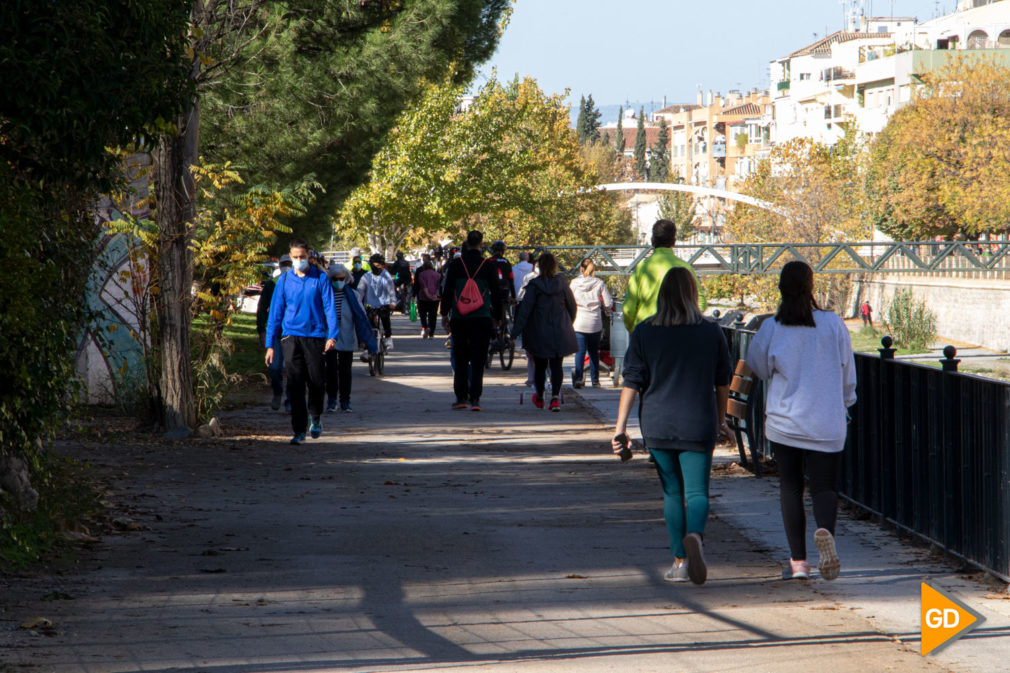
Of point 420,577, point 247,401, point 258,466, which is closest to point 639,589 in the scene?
point 420,577

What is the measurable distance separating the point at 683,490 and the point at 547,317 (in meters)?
8.12

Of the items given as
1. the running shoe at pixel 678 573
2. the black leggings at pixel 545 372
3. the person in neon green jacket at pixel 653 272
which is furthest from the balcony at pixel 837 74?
the running shoe at pixel 678 573

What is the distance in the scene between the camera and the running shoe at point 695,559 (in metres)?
6.53

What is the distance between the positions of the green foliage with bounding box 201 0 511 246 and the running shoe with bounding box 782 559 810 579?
492 inches

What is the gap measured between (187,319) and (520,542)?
6078 mm

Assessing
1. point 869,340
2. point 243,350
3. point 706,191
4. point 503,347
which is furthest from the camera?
point 706,191

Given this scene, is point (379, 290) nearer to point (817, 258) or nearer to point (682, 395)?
point (682, 395)

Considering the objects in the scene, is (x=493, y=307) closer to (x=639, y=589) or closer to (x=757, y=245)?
(x=639, y=589)

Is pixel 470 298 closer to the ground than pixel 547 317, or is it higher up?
higher up

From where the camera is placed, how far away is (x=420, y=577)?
6.98 meters

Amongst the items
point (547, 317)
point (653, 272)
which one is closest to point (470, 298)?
point (547, 317)

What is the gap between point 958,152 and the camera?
61.4 m

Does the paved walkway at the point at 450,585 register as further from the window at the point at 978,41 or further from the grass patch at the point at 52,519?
the window at the point at 978,41

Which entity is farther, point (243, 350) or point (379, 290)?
point (243, 350)
